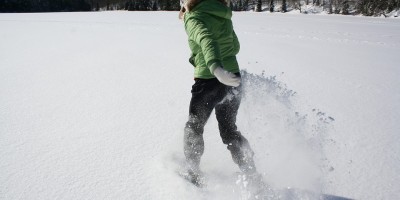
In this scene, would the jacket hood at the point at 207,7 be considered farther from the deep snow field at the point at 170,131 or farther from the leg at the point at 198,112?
the deep snow field at the point at 170,131

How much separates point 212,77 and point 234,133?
1.25 feet

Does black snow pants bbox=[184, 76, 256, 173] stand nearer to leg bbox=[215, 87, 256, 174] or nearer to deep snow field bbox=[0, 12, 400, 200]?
leg bbox=[215, 87, 256, 174]

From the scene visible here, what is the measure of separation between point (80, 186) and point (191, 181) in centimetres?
63

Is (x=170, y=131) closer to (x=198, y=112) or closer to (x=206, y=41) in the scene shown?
(x=198, y=112)

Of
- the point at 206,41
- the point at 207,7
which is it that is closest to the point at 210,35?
the point at 206,41

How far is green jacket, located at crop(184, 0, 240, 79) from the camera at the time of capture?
161cm

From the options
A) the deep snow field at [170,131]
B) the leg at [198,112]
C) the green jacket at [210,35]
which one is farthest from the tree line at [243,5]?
the deep snow field at [170,131]

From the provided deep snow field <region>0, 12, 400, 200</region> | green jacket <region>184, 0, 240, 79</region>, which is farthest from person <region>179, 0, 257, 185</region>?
deep snow field <region>0, 12, 400, 200</region>

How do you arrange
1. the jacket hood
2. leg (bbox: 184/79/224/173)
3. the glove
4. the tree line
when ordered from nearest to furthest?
the glove, the jacket hood, leg (bbox: 184/79/224/173), the tree line

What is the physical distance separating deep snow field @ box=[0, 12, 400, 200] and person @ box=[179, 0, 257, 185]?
0.68ft

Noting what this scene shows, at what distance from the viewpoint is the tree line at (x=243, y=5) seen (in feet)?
87.9

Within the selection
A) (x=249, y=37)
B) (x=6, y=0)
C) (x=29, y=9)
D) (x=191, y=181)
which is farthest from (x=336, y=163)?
(x=29, y=9)

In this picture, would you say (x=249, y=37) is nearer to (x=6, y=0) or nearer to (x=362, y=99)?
(x=362, y=99)

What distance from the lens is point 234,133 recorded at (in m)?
2.01
